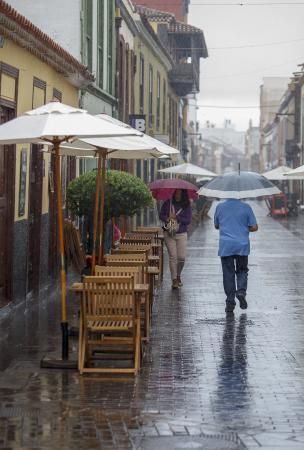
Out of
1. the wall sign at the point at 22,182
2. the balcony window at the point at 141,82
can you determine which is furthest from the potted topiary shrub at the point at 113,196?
the balcony window at the point at 141,82

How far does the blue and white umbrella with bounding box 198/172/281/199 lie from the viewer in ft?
47.0

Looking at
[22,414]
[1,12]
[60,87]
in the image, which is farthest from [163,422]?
[60,87]

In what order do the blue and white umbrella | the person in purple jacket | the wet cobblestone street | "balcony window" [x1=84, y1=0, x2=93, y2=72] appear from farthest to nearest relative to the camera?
"balcony window" [x1=84, y1=0, x2=93, y2=72] < the person in purple jacket < the blue and white umbrella < the wet cobblestone street

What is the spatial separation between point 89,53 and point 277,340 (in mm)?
11960

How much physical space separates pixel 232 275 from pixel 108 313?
454 cm

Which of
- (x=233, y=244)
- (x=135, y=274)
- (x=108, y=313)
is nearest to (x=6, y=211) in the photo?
(x=233, y=244)

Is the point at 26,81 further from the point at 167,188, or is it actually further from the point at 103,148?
the point at 167,188

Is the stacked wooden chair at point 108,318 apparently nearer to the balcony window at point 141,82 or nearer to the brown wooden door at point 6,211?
the brown wooden door at point 6,211

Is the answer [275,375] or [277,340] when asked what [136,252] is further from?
[275,375]

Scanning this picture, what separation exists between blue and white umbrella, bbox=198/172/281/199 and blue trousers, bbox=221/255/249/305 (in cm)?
82

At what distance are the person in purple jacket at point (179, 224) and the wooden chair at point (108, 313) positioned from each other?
7235mm

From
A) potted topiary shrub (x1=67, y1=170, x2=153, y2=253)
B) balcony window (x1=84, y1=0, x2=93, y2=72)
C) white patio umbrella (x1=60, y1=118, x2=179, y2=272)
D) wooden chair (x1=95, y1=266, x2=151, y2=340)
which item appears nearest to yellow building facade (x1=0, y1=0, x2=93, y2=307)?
potted topiary shrub (x1=67, y1=170, x2=153, y2=253)

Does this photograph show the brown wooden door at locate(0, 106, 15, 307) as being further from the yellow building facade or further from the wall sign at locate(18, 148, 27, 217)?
the wall sign at locate(18, 148, 27, 217)

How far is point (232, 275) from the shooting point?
46.8 feet
